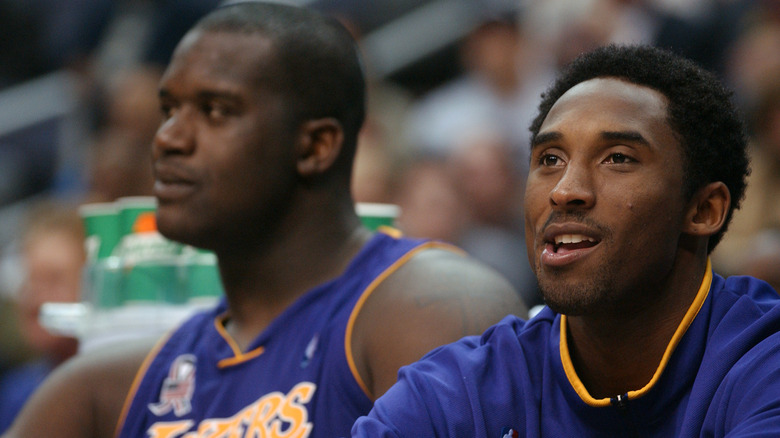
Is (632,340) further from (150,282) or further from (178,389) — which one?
(150,282)

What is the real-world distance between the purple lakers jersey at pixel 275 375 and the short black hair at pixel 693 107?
87 centimetres

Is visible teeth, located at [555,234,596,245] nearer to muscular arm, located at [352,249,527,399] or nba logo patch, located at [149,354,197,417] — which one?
muscular arm, located at [352,249,527,399]

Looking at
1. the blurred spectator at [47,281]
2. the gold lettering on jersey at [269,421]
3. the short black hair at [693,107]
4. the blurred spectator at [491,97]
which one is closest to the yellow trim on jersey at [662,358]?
the short black hair at [693,107]

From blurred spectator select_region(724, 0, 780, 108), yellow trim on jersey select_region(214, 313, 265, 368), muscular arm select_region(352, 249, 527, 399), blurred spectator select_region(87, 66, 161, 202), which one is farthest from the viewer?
blurred spectator select_region(87, 66, 161, 202)

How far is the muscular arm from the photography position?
2.29 m

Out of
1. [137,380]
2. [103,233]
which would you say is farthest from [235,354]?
[103,233]

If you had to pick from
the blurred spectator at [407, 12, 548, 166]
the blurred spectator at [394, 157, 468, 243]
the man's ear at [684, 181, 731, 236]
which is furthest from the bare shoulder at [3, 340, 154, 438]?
the blurred spectator at [407, 12, 548, 166]

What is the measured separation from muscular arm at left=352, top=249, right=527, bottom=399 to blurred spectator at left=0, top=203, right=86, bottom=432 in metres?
1.98

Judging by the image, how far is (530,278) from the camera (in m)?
4.34

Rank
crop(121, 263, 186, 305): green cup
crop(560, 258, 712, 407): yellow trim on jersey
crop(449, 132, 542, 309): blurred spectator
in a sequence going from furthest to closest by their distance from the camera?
crop(449, 132, 542, 309): blurred spectator, crop(121, 263, 186, 305): green cup, crop(560, 258, 712, 407): yellow trim on jersey

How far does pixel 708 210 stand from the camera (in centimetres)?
180

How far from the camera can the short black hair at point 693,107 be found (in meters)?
1.77

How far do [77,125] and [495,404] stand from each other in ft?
18.0

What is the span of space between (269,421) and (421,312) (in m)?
0.43
